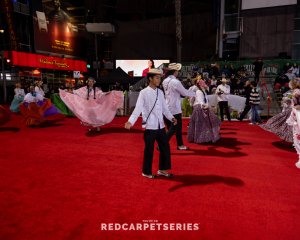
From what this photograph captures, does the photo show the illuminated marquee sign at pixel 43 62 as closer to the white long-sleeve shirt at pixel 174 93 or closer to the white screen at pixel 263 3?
the white screen at pixel 263 3

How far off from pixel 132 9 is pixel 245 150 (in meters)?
26.6

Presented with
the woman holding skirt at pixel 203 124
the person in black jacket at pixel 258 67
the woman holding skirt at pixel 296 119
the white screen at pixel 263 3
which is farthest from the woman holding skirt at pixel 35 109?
the white screen at pixel 263 3

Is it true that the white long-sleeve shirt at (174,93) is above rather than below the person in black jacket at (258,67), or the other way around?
below

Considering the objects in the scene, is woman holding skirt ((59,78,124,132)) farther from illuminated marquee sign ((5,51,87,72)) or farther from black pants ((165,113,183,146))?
illuminated marquee sign ((5,51,87,72))

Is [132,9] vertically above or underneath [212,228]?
above

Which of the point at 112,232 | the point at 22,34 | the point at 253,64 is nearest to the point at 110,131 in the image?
the point at 112,232

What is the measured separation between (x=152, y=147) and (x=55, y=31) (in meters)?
27.4

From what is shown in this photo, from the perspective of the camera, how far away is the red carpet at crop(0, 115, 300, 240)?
331cm

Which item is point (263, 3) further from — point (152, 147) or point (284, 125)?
point (152, 147)

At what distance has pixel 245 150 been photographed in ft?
24.1

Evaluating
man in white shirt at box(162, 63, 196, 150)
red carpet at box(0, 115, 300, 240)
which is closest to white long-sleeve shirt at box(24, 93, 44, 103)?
red carpet at box(0, 115, 300, 240)

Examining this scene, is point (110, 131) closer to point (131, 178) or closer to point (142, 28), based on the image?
point (131, 178)
